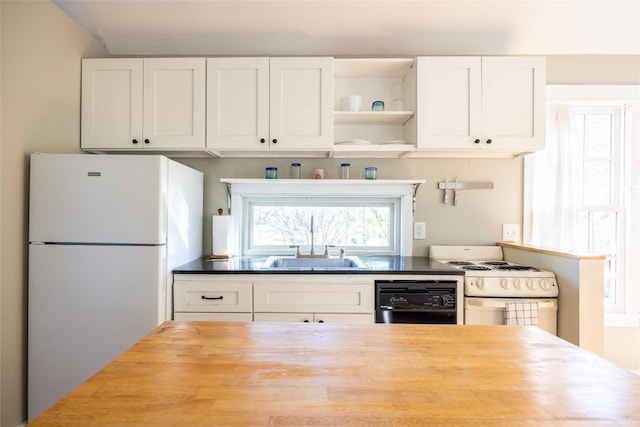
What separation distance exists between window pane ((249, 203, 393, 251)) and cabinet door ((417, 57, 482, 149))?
28.2 inches

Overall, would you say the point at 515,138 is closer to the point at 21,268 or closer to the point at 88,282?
the point at 88,282

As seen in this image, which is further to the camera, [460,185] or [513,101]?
[460,185]

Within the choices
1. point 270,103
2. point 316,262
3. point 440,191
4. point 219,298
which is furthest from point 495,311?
point 270,103

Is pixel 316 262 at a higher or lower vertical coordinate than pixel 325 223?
lower

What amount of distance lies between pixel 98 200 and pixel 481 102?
240 centimetres

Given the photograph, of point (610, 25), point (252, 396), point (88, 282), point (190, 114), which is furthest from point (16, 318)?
point (610, 25)

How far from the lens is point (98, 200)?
1892mm

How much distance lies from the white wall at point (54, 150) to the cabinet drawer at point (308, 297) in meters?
0.91

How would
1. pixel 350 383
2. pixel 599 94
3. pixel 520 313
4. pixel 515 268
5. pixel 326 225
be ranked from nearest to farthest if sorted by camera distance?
pixel 350 383
pixel 520 313
pixel 515 268
pixel 599 94
pixel 326 225

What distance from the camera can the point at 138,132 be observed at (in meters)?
2.34

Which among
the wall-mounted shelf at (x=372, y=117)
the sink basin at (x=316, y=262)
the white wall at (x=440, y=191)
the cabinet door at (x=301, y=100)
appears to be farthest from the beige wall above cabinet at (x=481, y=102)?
the sink basin at (x=316, y=262)

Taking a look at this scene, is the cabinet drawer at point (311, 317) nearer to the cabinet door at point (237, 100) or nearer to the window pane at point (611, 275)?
the cabinet door at point (237, 100)

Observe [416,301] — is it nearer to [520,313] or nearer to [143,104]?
[520,313]

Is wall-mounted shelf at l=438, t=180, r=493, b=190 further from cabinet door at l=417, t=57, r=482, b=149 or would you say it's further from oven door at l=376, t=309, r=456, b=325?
oven door at l=376, t=309, r=456, b=325
